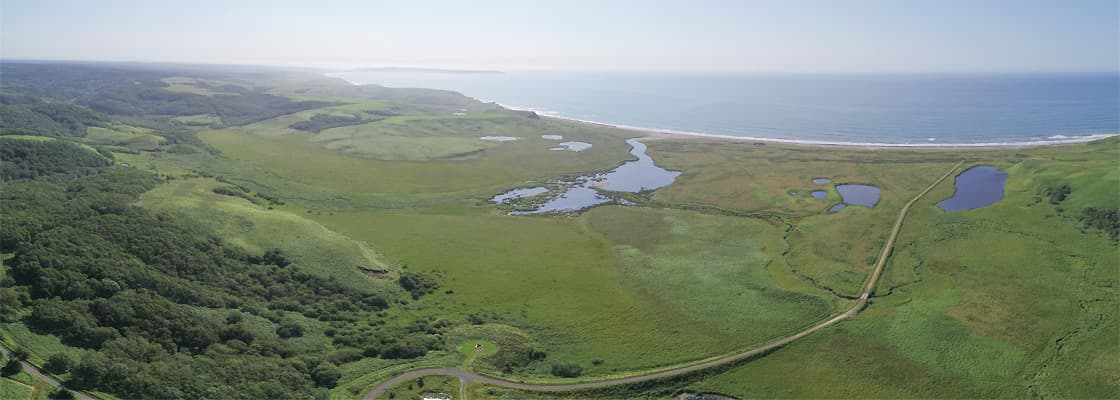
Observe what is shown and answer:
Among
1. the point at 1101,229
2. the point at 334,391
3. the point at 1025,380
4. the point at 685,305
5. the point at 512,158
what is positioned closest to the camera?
the point at 334,391

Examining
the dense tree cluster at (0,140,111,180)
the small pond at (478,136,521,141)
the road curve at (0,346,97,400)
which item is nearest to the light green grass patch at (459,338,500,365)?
the road curve at (0,346,97,400)

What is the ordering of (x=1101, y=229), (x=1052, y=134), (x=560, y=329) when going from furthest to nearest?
(x=1052, y=134) < (x=1101, y=229) < (x=560, y=329)

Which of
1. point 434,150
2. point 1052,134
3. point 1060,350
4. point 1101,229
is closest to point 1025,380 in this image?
point 1060,350

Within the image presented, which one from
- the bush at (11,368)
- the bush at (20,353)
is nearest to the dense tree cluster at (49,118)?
the bush at (20,353)

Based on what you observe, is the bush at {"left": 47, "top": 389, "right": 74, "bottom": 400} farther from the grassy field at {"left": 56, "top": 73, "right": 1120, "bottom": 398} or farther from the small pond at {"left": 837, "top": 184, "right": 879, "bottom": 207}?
the small pond at {"left": 837, "top": 184, "right": 879, "bottom": 207}

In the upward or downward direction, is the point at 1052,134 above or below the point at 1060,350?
above

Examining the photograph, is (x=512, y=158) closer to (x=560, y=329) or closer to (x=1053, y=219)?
(x=560, y=329)

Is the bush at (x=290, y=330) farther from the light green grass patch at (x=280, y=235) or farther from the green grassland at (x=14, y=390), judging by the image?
the green grassland at (x=14, y=390)
